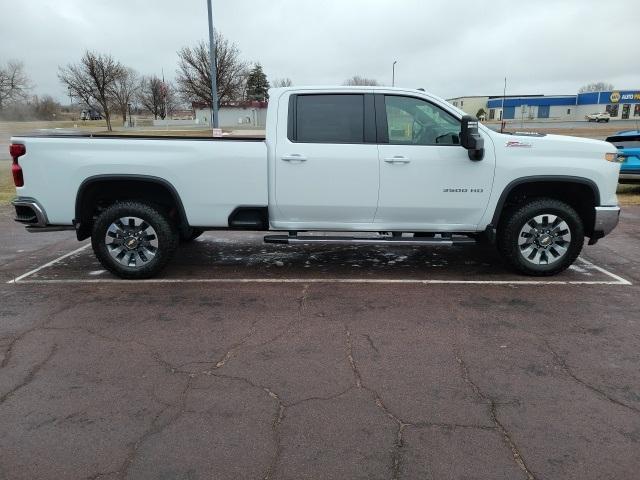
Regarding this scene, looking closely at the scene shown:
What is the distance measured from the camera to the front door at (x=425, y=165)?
5387mm

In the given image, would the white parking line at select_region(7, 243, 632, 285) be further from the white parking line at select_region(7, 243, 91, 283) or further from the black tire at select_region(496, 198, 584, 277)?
the black tire at select_region(496, 198, 584, 277)

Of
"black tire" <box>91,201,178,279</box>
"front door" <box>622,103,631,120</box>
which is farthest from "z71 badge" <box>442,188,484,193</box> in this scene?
"front door" <box>622,103,631,120</box>

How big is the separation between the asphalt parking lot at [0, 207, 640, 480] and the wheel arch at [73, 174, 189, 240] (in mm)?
696

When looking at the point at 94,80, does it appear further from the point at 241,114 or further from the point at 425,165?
the point at 425,165

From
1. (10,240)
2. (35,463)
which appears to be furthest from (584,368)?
(10,240)

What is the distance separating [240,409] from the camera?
3158 mm

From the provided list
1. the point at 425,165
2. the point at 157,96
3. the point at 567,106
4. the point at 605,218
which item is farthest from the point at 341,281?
the point at 567,106

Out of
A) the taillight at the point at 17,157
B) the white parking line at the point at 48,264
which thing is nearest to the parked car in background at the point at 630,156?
the white parking line at the point at 48,264

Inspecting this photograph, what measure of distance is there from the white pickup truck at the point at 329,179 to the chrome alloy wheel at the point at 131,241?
0.01m

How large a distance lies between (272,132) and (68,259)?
3.31 meters

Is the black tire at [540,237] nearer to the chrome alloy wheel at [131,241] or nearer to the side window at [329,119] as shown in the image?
the side window at [329,119]

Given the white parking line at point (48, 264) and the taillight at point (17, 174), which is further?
the white parking line at point (48, 264)

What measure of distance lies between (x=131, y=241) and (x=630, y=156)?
33.7 ft

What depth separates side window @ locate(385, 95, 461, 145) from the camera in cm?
544
